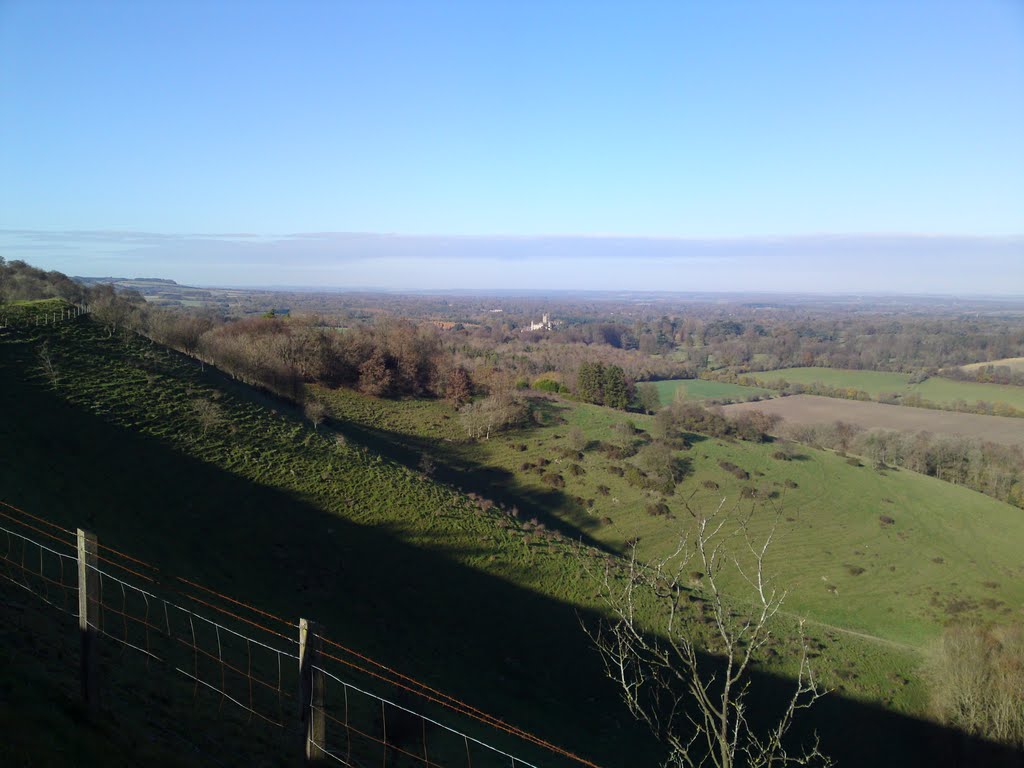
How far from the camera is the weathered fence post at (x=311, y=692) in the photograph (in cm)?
420

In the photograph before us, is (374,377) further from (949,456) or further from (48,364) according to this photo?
(949,456)

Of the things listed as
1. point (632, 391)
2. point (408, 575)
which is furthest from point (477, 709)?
point (632, 391)

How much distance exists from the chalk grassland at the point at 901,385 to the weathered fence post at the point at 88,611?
7423 centimetres

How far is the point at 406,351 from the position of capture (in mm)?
40375

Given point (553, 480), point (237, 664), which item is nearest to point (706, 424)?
point (553, 480)

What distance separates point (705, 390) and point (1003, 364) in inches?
1895

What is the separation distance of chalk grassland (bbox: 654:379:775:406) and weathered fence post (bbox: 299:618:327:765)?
178ft

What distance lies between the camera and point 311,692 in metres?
4.36

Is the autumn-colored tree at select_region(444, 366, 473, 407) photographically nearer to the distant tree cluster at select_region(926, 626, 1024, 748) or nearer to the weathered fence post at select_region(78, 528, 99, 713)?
the distant tree cluster at select_region(926, 626, 1024, 748)

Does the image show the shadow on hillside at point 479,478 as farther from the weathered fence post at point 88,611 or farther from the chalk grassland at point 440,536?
the weathered fence post at point 88,611

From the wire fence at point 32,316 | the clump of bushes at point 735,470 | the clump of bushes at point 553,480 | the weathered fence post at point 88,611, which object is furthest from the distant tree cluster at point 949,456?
the wire fence at point 32,316

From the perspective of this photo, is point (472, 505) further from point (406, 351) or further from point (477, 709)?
point (406, 351)

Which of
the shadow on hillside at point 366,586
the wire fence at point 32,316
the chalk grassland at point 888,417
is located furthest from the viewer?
the chalk grassland at point 888,417

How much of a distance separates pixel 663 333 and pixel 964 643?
107 meters
